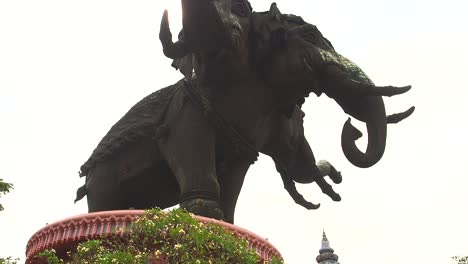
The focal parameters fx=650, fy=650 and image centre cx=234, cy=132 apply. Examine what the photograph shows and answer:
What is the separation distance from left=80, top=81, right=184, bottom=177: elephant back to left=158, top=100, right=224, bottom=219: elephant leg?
329mm

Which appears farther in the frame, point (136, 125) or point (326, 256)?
point (326, 256)

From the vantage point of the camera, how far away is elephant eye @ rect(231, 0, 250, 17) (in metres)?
6.83

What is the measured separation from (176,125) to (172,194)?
943 mm

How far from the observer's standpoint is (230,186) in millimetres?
7395

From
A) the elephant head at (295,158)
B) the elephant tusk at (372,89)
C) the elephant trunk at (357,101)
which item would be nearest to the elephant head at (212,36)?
the elephant trunk at (357,101)

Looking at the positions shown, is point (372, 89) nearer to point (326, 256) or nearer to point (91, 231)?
point (91, 231)

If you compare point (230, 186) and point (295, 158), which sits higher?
point (295, 158)

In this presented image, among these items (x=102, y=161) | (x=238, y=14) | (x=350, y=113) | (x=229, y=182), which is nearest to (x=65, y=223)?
(x=102, y=161)

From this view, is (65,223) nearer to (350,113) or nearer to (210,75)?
(210,75)

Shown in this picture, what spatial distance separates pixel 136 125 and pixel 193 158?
1.00 metres

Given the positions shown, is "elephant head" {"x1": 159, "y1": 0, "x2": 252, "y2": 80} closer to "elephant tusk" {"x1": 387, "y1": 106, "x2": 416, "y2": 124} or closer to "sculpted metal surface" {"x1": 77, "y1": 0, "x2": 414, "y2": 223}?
"sculpted metal surface" {"x1": 77, "y1": 0, "x2": 414, "y2": 223}

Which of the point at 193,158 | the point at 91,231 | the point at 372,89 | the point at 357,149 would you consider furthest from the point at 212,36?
the point at 91,231

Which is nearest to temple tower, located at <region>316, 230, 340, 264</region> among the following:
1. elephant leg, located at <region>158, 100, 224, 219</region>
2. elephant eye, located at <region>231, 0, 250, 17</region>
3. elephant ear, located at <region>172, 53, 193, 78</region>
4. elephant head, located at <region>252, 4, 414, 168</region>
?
elephant ear, located at <region>172, 53, 193, 78</region>

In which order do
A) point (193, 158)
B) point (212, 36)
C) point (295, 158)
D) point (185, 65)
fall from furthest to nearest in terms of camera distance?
point (295, 158)
point (185, 65)
point (193, 158)
point (212, 36)
